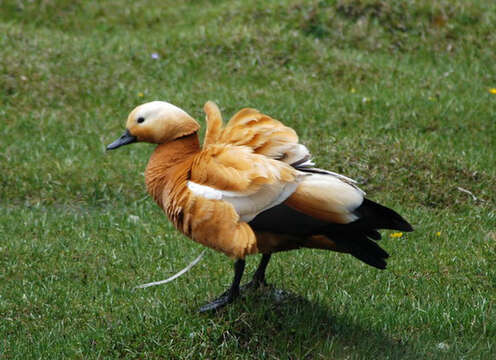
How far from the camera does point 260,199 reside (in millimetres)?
3707

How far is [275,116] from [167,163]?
13.5 ft

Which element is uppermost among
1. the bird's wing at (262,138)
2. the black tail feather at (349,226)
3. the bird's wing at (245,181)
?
the bird's wing at (262,138)

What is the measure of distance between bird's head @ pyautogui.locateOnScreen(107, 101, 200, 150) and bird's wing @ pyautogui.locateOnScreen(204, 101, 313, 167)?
0.18 meters

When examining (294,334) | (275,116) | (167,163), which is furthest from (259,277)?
(275,116)

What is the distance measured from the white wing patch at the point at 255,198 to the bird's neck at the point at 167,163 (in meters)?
0.35

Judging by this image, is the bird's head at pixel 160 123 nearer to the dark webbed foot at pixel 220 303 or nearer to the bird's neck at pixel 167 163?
the bird's neck at pixel 167 163

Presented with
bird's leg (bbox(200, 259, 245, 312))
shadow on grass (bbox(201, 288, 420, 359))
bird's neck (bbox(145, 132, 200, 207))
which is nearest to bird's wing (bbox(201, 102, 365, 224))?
bird's neck (bbox(145, 132, 200, 207))

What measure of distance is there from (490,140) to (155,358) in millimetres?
4916

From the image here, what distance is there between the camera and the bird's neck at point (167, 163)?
4012mm

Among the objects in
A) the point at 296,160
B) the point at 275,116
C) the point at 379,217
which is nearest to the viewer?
the point at 379,217

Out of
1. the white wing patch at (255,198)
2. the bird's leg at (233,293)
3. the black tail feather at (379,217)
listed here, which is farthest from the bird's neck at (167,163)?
the black tail feather at (379,217)

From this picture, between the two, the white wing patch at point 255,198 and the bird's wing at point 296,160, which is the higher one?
the bird's wing at point 296,160

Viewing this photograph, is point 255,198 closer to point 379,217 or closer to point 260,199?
point 260,199

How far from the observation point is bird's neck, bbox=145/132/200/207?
4.01 meters
